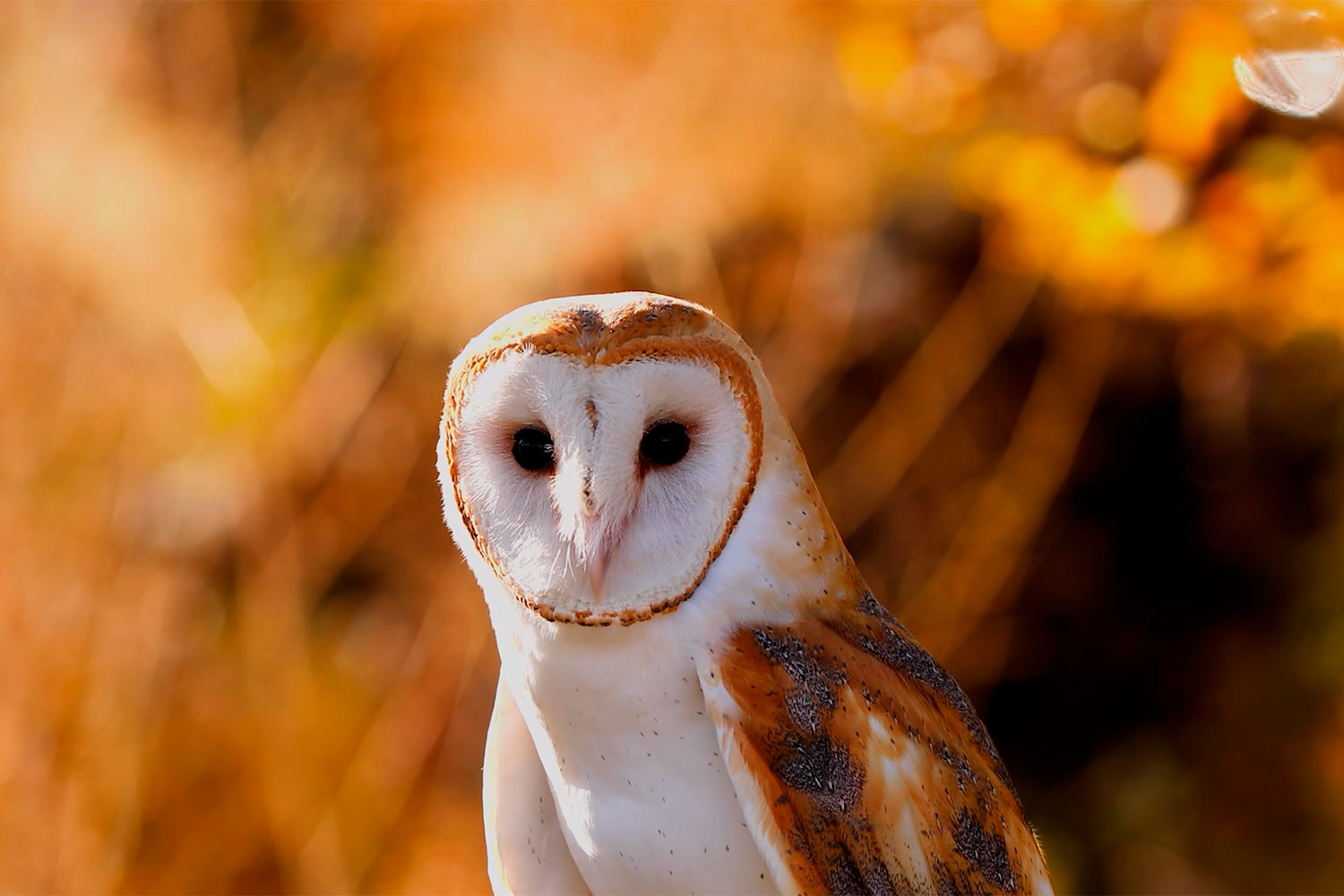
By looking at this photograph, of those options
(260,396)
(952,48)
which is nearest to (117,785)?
(260,396)

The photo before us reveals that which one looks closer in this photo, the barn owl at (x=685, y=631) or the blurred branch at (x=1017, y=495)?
the barn owl at (x=685, y=631)

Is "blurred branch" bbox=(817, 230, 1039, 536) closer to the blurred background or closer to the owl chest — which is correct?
the blurred background

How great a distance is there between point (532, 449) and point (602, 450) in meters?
0.07

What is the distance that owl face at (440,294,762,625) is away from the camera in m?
0.85

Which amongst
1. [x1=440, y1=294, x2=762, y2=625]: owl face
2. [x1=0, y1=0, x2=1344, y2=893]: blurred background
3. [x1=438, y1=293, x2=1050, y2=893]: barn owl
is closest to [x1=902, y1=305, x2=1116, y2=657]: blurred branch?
[x1=0, y1=0, x2=1344, y2=893]: blurred background

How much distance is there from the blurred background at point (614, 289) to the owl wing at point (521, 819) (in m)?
1.44

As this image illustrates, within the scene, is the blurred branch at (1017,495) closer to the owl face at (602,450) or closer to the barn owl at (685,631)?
the barn owl at (685,631)

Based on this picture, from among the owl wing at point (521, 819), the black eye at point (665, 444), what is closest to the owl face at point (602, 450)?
the black eye at point (665, 444)

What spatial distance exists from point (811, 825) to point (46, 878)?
2.01 m

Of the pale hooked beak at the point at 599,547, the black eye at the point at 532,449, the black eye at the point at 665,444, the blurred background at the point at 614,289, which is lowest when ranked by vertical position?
the blurred background at the point at 614,289

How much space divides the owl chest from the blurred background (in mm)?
1533

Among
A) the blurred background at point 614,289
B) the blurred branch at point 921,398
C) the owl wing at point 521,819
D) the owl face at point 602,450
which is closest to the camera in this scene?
the owl face at point 602,450

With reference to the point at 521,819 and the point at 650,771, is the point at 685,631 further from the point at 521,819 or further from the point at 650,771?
the point at 521,819

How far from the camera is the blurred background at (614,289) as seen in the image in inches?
90.2
